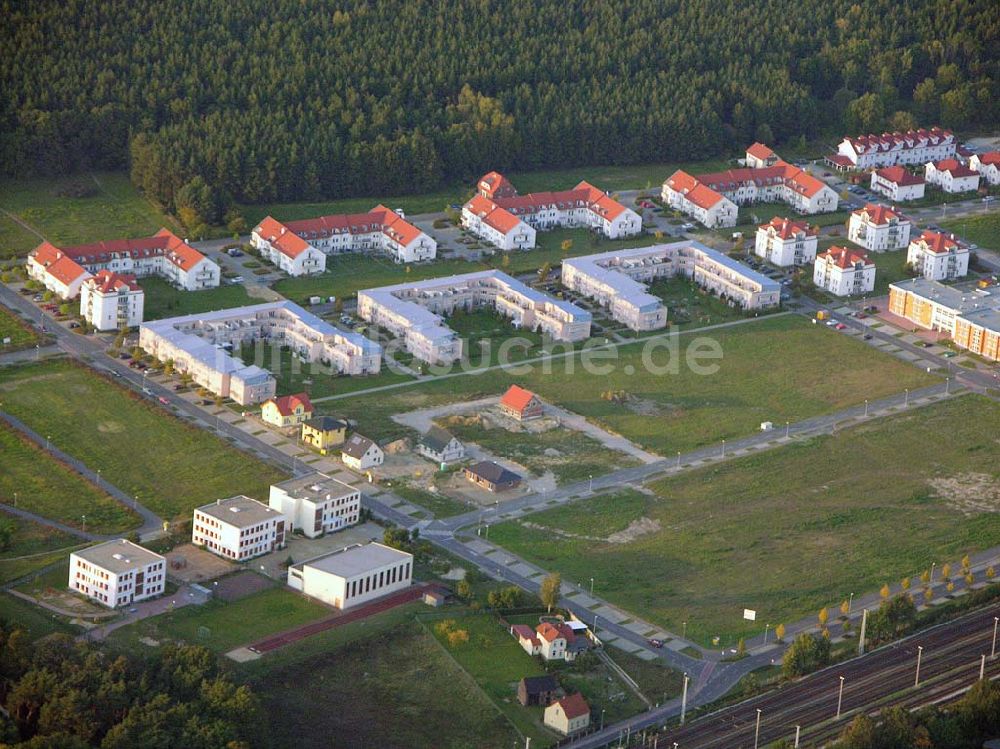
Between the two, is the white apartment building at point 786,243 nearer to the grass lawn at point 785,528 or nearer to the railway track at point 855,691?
the grass lawn at point 785,528

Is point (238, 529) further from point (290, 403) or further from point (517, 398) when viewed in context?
point (517, 398)

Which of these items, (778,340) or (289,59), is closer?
(778,340)

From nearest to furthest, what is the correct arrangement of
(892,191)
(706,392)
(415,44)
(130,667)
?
(130,667) → (706,392) → (892,191) → (415,44)

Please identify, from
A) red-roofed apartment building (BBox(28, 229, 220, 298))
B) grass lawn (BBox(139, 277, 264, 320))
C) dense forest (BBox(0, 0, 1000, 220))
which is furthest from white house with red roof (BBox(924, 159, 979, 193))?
red-roofed apartment building (BBox(28, 229, 220, 298))

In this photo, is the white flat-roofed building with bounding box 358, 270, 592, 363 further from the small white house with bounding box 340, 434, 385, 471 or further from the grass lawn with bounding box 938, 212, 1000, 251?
the grass lawn with bounding box 938, 212, 1000, 251

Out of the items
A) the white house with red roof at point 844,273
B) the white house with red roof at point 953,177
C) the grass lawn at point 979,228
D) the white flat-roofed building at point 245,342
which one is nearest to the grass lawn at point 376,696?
the white flat-roofed building at point 245,342

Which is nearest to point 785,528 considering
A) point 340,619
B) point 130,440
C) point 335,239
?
point 340,619

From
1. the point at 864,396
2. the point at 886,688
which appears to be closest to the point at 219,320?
the point at 864,396

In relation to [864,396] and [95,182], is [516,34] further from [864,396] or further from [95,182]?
[864,396]
